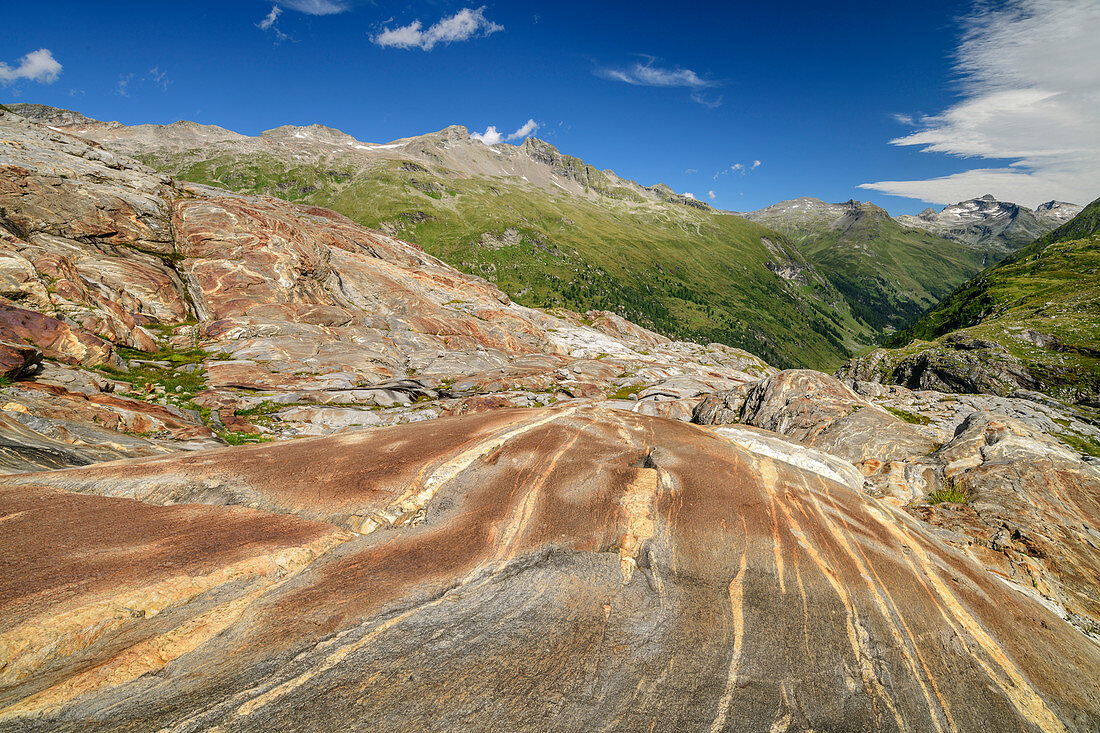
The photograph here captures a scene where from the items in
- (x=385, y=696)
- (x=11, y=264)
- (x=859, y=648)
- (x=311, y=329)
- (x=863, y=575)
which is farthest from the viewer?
(x=311, y=329)

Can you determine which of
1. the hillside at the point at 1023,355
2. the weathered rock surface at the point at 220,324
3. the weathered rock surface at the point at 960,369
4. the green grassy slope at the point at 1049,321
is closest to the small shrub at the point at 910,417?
the weathered rock surface at the point at 220,324

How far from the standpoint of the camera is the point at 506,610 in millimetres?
10648

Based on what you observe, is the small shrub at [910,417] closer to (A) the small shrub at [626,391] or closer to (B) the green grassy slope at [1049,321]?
(A) the small shrub at [626,391]

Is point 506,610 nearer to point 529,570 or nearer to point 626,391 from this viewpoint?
point 529,570

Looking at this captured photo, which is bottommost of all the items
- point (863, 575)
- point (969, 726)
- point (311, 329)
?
point (969, 726)

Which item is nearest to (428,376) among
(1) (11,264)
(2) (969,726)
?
(1) (11,264)

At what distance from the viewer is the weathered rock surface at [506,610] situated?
7.99 meters

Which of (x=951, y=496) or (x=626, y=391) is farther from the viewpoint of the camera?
(x=626, y=391)

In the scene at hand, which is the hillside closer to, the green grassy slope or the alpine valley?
the green grassy slope

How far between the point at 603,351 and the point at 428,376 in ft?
183

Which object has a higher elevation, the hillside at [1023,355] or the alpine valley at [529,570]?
the hillside at [1023,355]

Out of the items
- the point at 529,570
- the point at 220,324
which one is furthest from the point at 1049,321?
the point at 220,324

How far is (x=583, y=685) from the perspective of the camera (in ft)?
28.7

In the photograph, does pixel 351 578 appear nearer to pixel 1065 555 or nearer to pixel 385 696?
pixel 385 696
